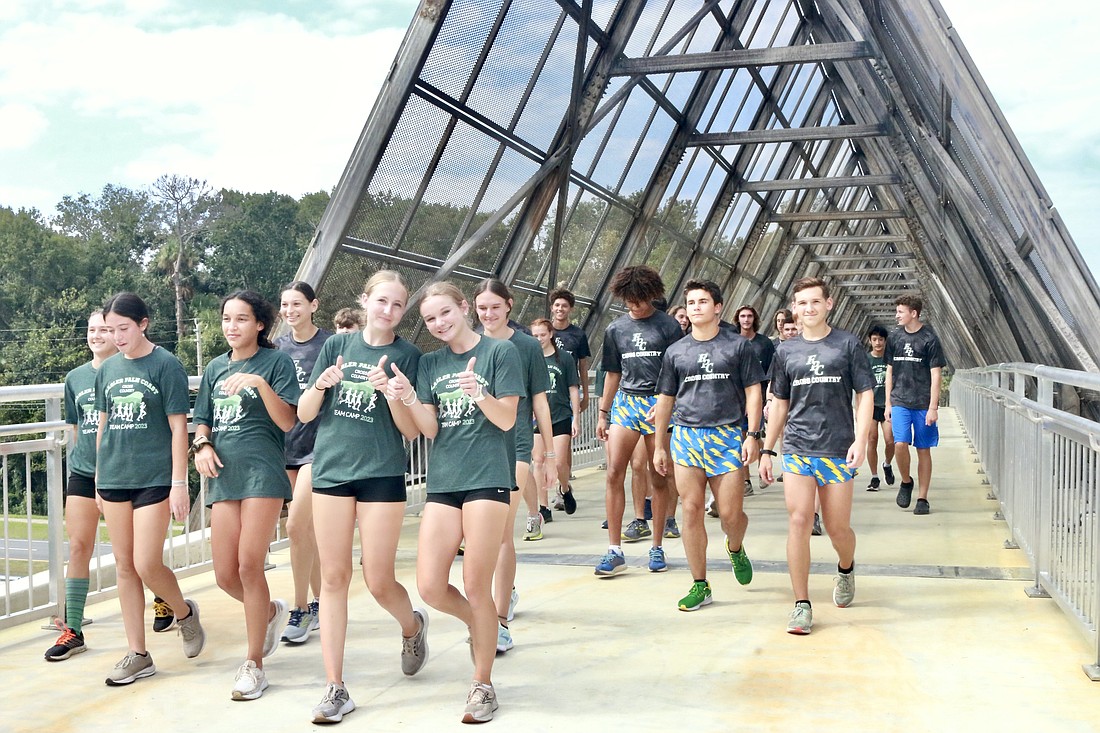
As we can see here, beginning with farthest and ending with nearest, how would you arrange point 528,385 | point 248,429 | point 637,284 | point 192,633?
point 637,284 → point 192,633 → point 528,385 → point 248,429

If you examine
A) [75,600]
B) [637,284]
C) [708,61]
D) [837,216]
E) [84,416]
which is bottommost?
[75,600]

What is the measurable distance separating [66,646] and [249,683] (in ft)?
4.13

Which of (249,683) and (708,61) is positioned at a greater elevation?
(708,61)

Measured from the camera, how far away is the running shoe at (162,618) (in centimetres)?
537

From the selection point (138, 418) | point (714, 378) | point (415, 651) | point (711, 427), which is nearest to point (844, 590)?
point (711, 427)

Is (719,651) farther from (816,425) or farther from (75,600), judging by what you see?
(75,600)

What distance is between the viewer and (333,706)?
3.86 meters

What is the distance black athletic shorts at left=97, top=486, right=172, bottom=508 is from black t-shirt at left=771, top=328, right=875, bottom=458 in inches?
117

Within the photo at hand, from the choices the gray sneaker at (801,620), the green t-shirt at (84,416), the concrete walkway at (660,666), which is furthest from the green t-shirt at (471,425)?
the gray sneaker at (801,620)

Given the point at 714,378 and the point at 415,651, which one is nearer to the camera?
the point at 415,651

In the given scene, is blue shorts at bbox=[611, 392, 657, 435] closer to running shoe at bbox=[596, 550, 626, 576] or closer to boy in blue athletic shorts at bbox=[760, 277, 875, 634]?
running shoe at bbox=[596, 550, 626, 576]

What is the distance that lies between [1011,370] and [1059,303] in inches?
50.4

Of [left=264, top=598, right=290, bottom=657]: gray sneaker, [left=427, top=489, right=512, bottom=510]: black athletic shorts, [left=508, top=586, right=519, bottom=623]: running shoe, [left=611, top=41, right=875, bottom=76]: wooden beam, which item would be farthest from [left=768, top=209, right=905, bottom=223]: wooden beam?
[left=427, top=489, right=512, bottom=510]: black athletic shorts

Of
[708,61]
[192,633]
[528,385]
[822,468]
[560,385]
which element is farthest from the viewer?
[708,61]
